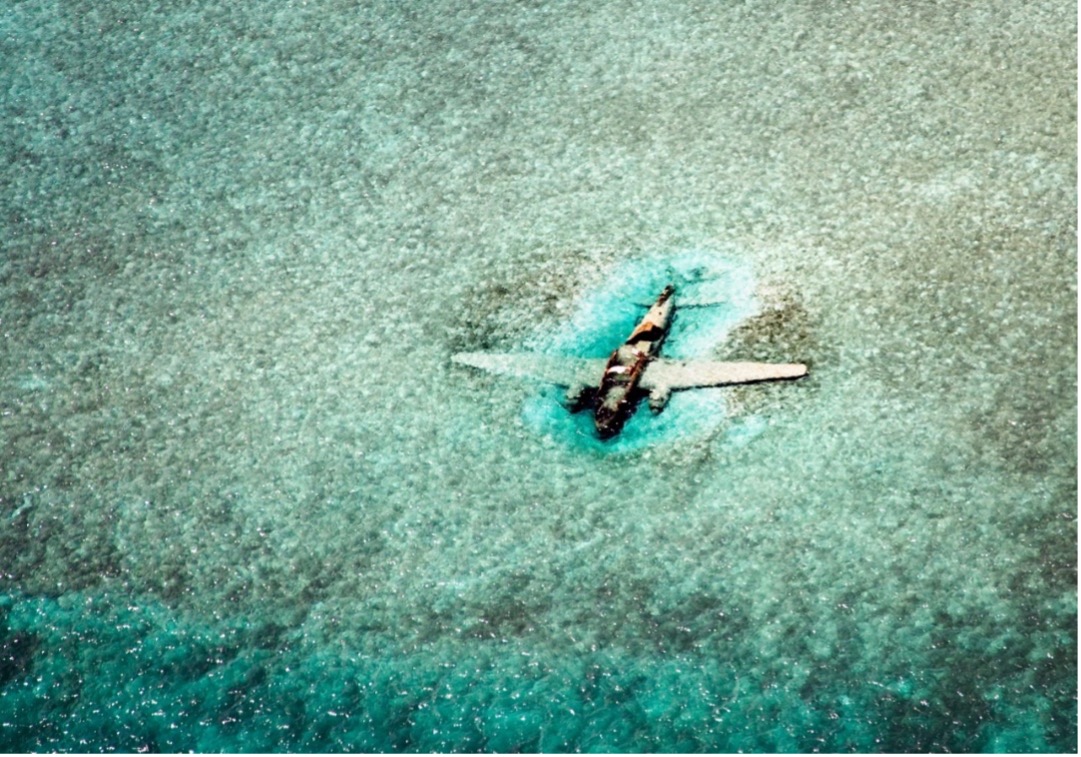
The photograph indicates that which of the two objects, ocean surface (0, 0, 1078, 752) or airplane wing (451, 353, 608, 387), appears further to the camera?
airplane wing (451, 353, 608, 387)

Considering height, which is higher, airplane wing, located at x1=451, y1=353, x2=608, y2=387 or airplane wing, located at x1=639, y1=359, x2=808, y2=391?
airplane wing, located at x1=451, y1=353, x2=608, y2=387

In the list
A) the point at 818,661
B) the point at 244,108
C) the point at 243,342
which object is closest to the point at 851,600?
the point at 818,661

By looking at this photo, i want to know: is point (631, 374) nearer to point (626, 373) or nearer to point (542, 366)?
point (626, 373)

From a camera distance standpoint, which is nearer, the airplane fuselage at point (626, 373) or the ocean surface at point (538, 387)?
the ocean surface at point (538, 387)

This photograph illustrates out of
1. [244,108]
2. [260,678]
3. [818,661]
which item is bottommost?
[818,661]

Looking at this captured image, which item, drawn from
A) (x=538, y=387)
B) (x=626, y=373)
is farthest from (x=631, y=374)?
(x=538, y=387)

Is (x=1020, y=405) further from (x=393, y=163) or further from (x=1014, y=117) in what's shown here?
(x=393, y=163)
